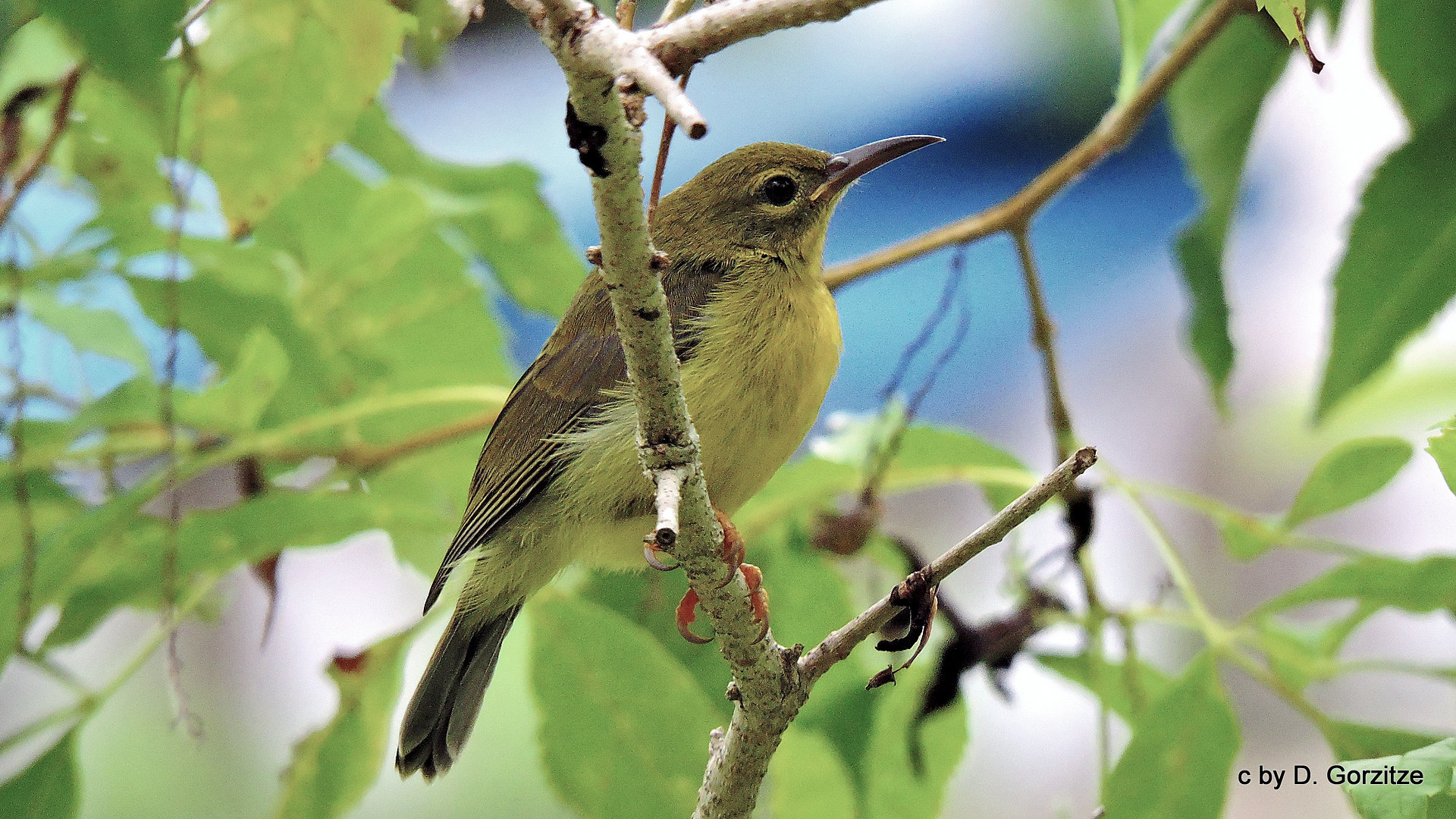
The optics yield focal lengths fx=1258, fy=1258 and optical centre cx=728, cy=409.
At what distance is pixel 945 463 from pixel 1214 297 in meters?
0.70

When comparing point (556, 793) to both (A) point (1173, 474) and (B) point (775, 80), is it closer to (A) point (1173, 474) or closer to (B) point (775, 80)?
(B) point (775, 80)

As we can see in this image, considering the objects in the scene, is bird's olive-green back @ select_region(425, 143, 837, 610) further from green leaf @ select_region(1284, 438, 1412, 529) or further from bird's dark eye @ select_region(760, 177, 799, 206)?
green leaf @ select_region(1284, 438, 1412, 529)

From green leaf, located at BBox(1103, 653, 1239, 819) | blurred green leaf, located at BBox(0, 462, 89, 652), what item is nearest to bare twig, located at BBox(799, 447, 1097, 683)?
green leaf, located at BBox(1103, 653, 1239, 819)

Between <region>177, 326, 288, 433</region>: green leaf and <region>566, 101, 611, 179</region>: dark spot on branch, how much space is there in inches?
64.2

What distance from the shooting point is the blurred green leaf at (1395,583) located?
206 centimetres

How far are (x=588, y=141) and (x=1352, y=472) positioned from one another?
159 centimetres

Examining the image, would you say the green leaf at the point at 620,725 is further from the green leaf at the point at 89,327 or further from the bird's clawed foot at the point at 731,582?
the green leaf at the point at 89,327

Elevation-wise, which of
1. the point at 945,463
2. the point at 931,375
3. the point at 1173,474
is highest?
the point at 1173,474

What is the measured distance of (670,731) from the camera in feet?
7.73

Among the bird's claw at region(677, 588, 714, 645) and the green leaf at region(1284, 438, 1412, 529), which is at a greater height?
the green leaf at region(1284, 438, 1412, 529)

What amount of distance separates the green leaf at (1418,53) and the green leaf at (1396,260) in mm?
35

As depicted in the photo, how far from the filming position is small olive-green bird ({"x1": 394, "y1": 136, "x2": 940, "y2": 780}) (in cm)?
221

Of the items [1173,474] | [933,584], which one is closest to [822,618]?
[933,584]

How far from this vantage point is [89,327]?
2.65m
